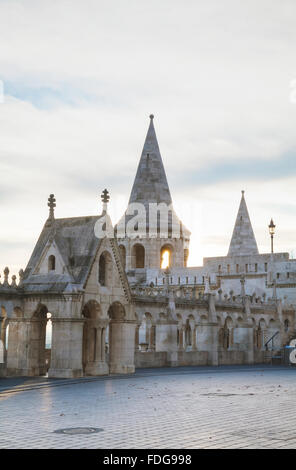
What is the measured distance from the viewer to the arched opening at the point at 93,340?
29.6 metres

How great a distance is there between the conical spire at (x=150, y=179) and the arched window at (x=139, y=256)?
6356 mm

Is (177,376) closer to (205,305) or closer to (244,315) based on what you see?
(205,305)

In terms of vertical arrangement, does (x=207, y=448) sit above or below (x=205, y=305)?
below

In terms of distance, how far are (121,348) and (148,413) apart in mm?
15124

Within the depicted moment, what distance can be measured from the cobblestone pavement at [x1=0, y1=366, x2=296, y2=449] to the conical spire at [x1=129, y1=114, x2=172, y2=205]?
47.7 metres

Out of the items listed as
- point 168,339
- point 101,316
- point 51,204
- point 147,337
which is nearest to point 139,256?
point 147,337

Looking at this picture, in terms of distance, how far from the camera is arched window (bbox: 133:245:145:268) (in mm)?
78369

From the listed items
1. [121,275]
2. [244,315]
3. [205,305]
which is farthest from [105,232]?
[244,315]

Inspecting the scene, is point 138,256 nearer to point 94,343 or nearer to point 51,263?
point 94,343

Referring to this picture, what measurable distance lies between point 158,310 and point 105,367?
414 inches

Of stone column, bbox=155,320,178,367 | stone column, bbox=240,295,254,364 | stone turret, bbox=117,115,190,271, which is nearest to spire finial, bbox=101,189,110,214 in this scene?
stone column, bbox=155,320,178,367

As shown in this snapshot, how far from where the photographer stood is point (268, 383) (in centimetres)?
2706

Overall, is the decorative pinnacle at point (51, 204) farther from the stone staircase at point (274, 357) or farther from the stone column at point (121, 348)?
the stone staircase at point (274, 357)
